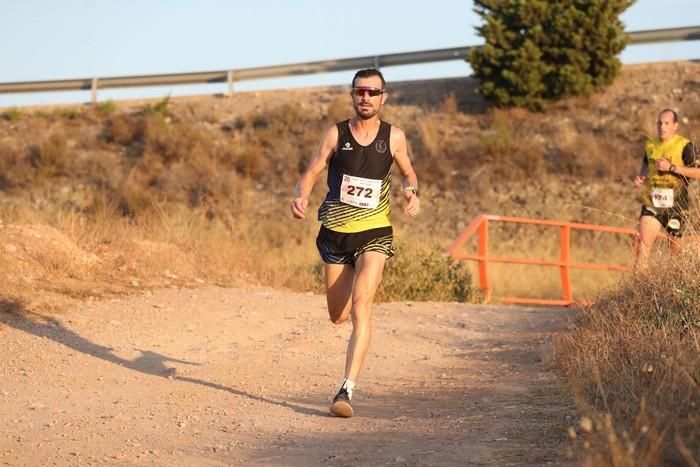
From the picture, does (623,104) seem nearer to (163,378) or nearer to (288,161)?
(288,161)

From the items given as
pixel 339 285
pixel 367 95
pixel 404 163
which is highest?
pixel 367 95

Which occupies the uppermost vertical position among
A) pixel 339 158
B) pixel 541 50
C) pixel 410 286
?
pixel 541 50

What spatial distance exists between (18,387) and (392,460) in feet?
12.3

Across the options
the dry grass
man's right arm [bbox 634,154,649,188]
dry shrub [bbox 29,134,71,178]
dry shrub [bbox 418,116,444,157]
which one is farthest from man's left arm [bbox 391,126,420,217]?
dry shrub [bbox 29,134,71,178]

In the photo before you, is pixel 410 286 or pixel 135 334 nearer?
pixel 135 334

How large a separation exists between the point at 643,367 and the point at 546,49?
23.9 meters

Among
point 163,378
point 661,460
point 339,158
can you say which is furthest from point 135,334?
point 661,460

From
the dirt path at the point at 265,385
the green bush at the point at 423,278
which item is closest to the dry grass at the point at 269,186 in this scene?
the green bush at the point at 423,278

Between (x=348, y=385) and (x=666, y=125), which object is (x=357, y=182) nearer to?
(x=348, y=385)

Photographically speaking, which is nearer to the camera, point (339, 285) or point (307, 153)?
point (339, 285)

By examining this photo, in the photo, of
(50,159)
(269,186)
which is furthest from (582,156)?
(50,159)

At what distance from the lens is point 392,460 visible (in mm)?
5992

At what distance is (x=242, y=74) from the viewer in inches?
1369

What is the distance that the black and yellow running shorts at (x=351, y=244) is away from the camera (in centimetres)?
783
